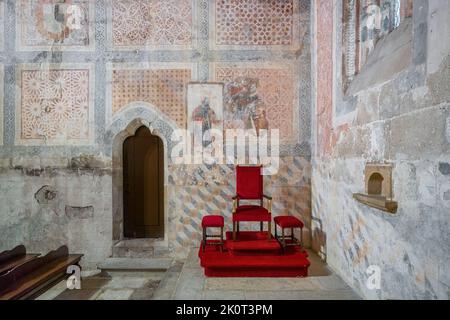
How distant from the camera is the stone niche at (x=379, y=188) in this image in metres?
3.06

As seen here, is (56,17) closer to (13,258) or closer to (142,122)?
(142,122)

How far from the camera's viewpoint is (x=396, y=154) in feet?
10.0

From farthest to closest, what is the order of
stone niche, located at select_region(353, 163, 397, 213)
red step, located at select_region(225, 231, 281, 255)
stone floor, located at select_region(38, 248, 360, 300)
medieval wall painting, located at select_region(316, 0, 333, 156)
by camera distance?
medieval wall painting, located at select_region(316, 0, 333, 156), red step, located at select_region(225, 231, 281, 255), stone floor, located at select_region(38, 248, 360, 300), stone niche, located at select_region(353, 163, 397, 213)

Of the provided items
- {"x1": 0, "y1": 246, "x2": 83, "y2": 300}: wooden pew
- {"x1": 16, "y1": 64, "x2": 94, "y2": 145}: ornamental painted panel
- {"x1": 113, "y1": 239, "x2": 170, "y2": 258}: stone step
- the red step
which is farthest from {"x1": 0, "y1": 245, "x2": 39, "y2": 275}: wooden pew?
the red step

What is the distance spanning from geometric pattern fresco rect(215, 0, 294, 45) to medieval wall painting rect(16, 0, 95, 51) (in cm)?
236

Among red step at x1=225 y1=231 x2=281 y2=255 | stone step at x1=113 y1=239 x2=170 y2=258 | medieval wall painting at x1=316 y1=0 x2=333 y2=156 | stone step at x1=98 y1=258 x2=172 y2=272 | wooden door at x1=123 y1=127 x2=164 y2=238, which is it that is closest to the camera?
red step at x1=225 y1=231 x2=281 y2=255

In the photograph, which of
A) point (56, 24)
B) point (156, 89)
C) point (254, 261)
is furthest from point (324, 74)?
point (56, 24)

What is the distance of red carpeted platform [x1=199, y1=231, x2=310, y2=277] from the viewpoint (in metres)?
4.40

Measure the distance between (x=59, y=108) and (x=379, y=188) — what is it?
5.38 metres

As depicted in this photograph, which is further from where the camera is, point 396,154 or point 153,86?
point 153,86

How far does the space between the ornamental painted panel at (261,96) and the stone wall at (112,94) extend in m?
0.03

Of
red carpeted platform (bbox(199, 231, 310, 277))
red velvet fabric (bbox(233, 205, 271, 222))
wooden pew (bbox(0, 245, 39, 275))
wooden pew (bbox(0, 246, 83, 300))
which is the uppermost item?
red velvet fabric (bbox(233, 205, 271, 222))

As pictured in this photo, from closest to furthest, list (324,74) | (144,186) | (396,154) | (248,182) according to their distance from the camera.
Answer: (396,154) < (324,74) < (248,182) < (144,186)

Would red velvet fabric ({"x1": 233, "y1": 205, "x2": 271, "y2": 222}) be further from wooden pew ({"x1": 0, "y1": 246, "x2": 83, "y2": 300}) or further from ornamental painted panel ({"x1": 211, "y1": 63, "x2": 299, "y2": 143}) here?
wooden pew ({"x1": 0, "y1": 246, "x2": 83, "y2": 300})
